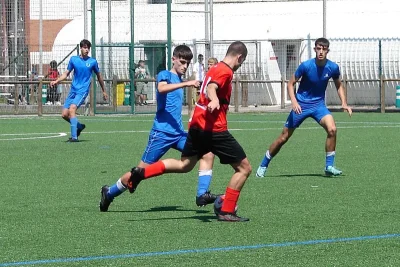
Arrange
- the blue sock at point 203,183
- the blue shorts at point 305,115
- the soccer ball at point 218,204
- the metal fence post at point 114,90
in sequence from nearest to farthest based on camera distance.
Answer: the soccer ball at point 218,204
the blue sock at point 203,183
the blue shorts at point 305,115
the metal fence post at point 114,90

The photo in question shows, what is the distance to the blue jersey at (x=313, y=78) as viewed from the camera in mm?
15320

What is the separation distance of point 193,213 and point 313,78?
476cm

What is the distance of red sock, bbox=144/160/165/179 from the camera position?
10.9 meters

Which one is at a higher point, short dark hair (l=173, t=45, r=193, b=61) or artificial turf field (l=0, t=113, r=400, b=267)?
short dark hair (l=173, t=45, r=193, b=61)

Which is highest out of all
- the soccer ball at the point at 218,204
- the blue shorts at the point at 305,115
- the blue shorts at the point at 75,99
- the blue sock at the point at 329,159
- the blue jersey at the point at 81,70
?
the blue jersey at the point at 81,70

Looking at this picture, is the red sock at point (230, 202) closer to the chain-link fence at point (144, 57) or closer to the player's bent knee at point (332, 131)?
the player's bent knee at point (332, 131)

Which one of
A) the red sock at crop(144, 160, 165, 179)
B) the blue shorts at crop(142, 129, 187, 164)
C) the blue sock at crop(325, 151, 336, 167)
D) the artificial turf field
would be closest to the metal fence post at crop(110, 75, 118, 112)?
the artificial turf field

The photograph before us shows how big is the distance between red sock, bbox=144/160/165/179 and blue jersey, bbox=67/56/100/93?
11.3 metres

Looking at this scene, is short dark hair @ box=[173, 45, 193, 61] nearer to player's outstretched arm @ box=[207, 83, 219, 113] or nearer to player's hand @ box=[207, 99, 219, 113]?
player's outstretched arm @ box=[207, 83, 219, 113]

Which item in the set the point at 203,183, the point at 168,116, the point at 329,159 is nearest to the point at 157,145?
the point at 168,116

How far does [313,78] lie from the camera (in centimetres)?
1536

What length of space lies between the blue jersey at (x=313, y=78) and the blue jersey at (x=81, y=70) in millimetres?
7477

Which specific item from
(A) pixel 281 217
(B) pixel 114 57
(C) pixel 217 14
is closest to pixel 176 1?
(C) pixel 217 14

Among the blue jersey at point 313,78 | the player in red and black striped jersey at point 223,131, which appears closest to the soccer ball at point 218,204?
the player in red and black striped jersey at point 223,131
